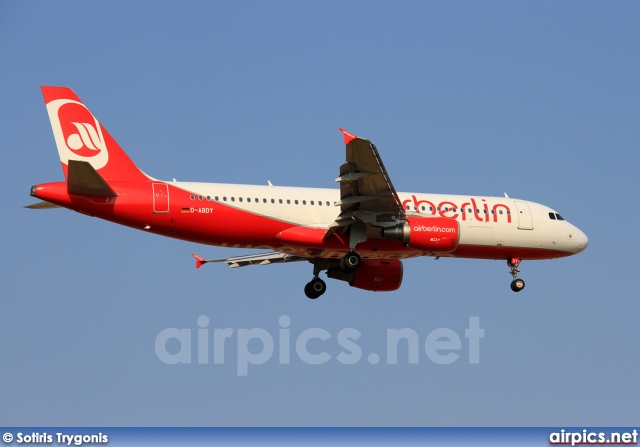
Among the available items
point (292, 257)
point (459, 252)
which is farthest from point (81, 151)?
point (459, 252)

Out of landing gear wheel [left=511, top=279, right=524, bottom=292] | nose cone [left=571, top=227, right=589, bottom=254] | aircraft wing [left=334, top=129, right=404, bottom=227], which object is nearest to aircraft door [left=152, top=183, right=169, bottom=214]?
aircraft wing [left=334, top=129, right=404, bottom=227]

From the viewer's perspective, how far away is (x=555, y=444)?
37.3m

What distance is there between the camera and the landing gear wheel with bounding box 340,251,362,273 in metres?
40.9

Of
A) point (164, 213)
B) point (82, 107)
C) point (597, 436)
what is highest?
point (82, 107)

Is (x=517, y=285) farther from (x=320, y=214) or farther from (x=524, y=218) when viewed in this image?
(x=320, y=214)

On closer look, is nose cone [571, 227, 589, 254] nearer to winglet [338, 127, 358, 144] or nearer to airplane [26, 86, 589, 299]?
airplane [26, 86, 589, 299]

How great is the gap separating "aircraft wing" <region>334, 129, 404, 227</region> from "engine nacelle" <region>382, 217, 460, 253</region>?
0.51 meters

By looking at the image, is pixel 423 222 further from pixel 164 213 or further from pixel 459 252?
pixel 164 213

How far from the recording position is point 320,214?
4091cm

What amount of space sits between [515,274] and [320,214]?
9.31 m

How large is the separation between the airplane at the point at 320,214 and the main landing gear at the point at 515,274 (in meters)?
0.04

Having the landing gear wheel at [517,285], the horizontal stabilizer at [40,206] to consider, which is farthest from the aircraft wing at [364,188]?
the horizontal stabilizer at [40,206]

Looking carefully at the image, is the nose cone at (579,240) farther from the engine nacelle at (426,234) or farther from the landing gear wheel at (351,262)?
the landing gear wheel at (351,262)

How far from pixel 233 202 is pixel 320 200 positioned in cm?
360
